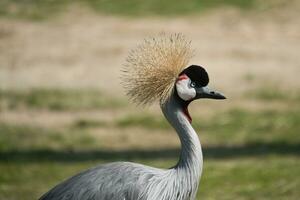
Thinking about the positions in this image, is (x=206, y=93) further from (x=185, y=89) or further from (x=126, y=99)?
(x=126, y=99)

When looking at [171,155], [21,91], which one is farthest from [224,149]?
[21,91]

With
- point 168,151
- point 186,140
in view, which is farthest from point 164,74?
point 168,151

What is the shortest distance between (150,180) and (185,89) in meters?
0.43

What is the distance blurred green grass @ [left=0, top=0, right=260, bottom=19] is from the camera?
37.8 ft

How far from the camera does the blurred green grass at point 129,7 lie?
11531 millimetres

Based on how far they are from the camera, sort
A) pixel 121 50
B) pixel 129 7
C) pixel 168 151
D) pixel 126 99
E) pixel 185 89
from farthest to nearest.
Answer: pixel 129 7, pixel 121 50, pixel 126 99, pixel 168 151, pixel 185 89

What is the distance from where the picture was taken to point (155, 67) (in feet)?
14.7

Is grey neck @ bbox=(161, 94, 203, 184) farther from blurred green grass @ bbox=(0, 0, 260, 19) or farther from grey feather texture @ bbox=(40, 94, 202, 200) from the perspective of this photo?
blurred green grass @ bbox=(0, 0, 260, 19)

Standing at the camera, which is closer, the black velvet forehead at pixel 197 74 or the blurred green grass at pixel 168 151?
the black velvet forehead at pixel 197 74

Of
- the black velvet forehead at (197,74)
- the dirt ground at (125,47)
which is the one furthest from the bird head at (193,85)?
the dirt ground at (125,47)

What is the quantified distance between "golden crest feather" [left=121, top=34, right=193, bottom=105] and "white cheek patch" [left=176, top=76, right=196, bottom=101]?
0.05 meters

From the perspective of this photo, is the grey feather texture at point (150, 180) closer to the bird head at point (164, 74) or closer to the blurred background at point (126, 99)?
the bird head at point (164, 74)

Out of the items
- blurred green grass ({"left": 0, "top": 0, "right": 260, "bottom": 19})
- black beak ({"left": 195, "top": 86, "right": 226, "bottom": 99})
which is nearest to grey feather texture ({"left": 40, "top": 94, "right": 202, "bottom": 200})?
black beak ({"left": 195, "top": 86, "right": 226, "bottom": 99})

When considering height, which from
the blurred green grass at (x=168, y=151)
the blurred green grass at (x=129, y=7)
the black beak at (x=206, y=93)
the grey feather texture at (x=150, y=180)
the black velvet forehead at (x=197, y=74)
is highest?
the blurred green grass at (x=129, y=7)
